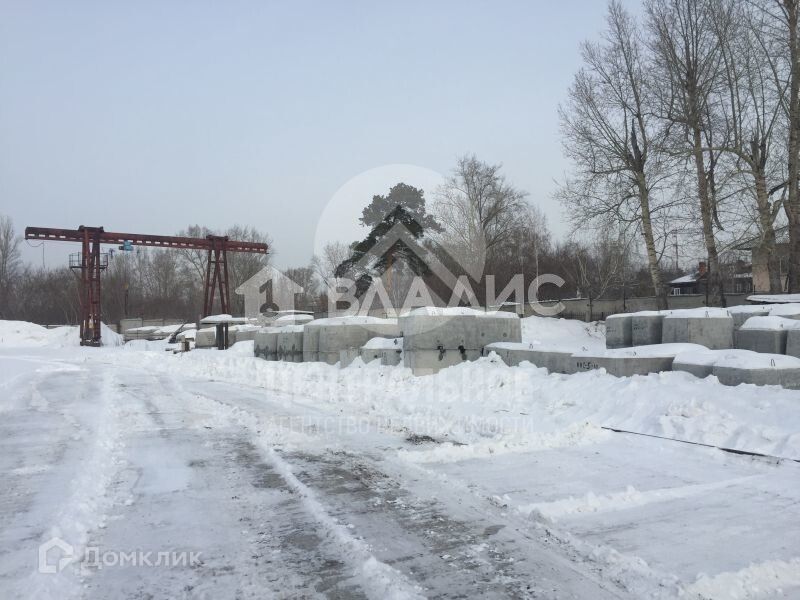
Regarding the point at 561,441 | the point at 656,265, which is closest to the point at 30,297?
the point at 656,265

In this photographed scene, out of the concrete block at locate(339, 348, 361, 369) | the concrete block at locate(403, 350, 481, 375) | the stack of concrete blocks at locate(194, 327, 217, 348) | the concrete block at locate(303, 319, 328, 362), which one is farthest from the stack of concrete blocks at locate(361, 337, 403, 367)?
the stack of concrete blocks at locate(194, 327, 217, 348)

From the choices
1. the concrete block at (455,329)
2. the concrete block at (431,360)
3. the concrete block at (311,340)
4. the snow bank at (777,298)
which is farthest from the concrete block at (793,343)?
the concrete block at (311,340)

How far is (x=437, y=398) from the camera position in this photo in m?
10.6

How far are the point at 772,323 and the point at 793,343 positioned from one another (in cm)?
60

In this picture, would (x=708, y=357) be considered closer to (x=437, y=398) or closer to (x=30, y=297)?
(x=437, y=398)

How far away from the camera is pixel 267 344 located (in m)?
22.9

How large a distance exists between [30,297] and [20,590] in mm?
91727

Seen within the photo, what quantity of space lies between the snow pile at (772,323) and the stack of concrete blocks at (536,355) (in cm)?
296

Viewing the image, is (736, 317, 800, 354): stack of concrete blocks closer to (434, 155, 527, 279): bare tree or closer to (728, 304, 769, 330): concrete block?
(728, 304, 769, 330): concrete block

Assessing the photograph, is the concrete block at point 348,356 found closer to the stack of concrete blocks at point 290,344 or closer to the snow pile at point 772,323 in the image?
the stack of concrete blocks at point 290,344

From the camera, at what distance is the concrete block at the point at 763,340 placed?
359 inches

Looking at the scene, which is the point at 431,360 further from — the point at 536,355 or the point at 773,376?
the point at 773,376

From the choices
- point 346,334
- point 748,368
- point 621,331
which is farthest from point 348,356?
point 748,368

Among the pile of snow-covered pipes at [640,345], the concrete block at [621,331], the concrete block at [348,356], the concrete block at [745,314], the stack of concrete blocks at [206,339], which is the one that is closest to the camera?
the pile of snow-covered pipes at [640,345]
